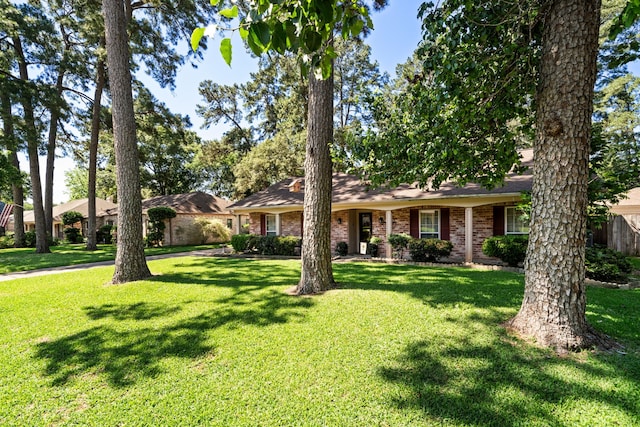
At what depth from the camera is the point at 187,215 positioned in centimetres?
2236

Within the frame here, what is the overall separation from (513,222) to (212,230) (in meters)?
19.0

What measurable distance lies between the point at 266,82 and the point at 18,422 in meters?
26.3

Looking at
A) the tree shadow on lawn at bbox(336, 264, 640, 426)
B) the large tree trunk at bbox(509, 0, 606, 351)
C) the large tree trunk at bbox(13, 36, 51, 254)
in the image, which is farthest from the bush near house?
the large tree trunk at bbox(13, 36, 51, 254)

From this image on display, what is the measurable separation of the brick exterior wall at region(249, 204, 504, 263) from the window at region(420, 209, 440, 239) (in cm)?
27

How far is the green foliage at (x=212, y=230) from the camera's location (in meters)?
22.1

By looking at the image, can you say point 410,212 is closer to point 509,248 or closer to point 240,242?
point 509,248

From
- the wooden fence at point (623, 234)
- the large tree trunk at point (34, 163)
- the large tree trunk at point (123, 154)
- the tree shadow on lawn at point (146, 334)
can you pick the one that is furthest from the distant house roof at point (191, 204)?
the wooden fence at point (623, 234)

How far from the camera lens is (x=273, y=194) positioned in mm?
17625

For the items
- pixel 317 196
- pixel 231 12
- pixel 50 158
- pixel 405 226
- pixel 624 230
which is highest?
pixel 50 158

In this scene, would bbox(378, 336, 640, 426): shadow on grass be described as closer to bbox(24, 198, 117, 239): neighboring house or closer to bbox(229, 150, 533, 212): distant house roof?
bbox(229, 150, 533, 212): distant house roof

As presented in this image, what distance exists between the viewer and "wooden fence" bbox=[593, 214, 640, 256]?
11.5 meters

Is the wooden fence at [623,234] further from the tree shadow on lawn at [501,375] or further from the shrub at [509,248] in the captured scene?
the tree shadow on lawn at [501,375]

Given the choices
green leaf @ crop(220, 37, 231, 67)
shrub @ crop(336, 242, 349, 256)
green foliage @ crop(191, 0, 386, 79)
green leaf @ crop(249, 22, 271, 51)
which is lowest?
shrub @ crop(336, 242, 349, 256)

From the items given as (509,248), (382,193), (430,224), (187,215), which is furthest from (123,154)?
(187,215)
